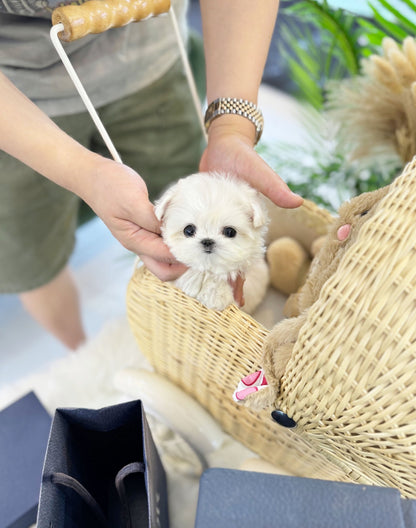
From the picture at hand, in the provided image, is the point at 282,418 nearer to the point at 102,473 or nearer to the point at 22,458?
the point at 102,473

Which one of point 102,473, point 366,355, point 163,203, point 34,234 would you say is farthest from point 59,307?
point 366,355

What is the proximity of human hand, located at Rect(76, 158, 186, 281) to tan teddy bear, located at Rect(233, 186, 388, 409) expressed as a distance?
0.18 meters

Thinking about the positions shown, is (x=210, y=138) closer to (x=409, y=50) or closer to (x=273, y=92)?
(x=409, y=50)

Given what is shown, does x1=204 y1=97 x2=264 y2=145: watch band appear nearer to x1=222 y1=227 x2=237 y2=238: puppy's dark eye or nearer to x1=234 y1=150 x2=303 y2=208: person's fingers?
A: x1=234 y1=150 x2=303 y2=208: person's fingers

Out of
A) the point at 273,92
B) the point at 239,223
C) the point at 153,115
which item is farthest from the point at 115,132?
the point at 273,92

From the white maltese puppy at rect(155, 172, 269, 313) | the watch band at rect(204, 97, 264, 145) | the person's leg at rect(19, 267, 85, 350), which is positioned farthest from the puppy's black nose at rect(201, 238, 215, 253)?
the person's leg at rect(19, 267, 85, 350)

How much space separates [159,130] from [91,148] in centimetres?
14

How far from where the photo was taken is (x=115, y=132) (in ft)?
2.85

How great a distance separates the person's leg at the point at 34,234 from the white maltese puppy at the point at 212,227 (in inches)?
13.2

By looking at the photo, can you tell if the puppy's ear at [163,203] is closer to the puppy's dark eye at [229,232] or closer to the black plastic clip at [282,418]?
the puppy's dark eye at [229,232]

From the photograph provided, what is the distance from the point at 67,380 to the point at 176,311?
0.43 m

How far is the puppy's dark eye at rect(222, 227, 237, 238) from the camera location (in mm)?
564

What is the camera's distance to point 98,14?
56cm

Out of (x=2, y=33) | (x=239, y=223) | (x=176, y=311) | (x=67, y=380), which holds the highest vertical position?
(x=2, y=33)
